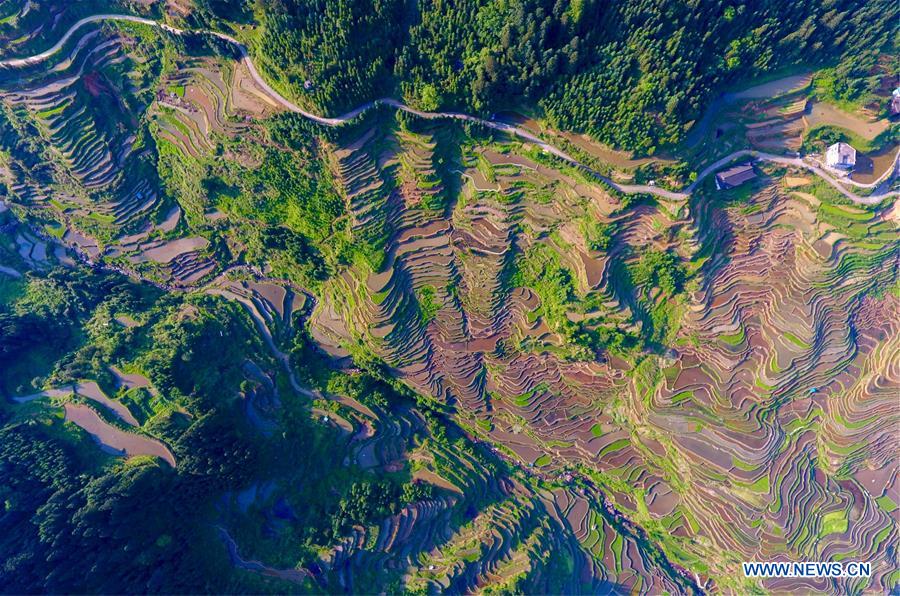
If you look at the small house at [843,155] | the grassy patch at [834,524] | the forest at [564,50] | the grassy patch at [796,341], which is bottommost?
the grassy patch at [834,524]

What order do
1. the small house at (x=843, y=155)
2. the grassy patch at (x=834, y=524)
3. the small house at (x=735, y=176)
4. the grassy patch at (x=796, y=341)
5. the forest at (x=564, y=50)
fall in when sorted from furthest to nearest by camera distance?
the grassy patch at (x=834, y=524) → the grassy patch at (x=796, y=341) → the small house at (x=735, y=176) → the small house at (x=843, y=155) → the forest at (x=564, y=50)

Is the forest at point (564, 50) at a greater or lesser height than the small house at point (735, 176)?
greater

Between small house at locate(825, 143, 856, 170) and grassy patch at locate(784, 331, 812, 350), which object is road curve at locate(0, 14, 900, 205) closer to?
small house at locate(825, 143, 856, 170)

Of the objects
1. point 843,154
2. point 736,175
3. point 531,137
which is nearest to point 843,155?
point 843,154

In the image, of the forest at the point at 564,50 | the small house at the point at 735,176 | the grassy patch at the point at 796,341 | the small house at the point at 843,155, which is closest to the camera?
the forest at the point at 564,50

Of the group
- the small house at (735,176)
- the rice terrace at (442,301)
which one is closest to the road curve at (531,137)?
the rice terrace at (442,301)

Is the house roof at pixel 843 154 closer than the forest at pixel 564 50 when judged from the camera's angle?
No

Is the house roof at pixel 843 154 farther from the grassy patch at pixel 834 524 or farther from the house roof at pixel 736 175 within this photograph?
the grassy patch at pixel 834 524
